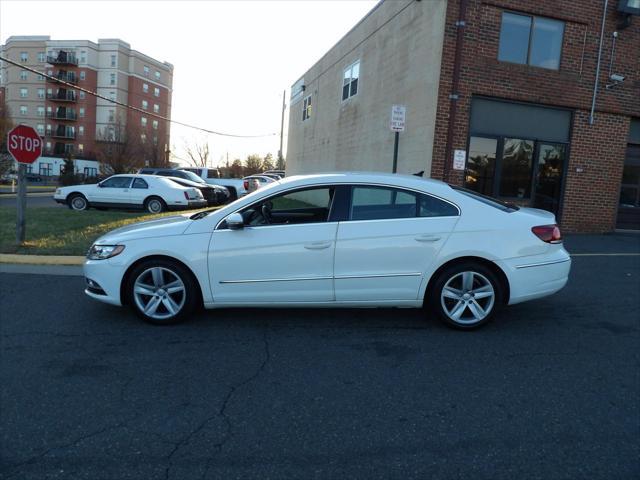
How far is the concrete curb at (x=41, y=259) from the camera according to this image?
7516mm

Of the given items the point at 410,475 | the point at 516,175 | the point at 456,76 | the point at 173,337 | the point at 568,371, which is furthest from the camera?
the point at 516,175

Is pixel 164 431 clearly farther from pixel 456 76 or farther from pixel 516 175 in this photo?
pixel 516 175

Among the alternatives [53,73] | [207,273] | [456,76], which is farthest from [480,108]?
[53,73]

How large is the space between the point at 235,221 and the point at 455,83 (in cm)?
867

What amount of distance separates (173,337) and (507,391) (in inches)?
112

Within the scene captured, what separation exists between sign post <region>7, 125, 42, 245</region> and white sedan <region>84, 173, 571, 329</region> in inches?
177

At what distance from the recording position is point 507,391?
11.6ft

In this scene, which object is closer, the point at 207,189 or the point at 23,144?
the point at 23,144

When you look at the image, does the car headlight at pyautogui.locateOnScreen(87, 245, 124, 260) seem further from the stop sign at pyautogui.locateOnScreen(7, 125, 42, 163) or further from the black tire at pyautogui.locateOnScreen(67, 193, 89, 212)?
the black tire at pyautogui.locateOnScreen(67, 193, 89, 212)

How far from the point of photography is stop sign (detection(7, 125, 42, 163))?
8.02m

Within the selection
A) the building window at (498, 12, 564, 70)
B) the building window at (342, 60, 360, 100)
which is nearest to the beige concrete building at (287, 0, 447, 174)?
the building window at (342, 60, 360, 100)

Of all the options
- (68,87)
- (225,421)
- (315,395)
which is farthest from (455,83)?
(68,87)

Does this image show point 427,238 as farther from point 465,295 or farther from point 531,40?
point 531,40

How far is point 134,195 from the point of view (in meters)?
16.2
